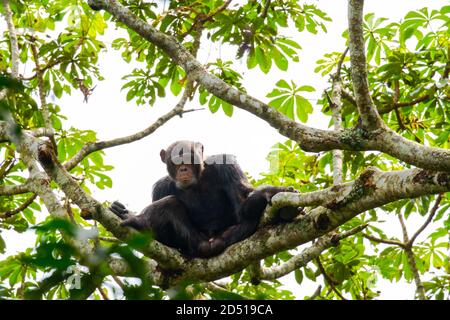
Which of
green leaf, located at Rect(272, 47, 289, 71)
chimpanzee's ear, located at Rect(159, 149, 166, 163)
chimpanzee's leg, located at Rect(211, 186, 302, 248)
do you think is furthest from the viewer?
chimpanzee's ear, located at Rect(159, 149, 166, 163)

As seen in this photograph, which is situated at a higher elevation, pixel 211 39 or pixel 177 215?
pixel 211 39

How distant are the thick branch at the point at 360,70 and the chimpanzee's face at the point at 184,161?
3.63m

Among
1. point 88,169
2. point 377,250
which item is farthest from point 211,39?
point 377,250

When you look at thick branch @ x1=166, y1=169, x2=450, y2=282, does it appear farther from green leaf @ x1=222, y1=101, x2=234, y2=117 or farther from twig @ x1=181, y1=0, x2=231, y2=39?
green leaf @ x1=222, y1=101, x2=234, y2=117

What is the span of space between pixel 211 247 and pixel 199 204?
137 centimetres

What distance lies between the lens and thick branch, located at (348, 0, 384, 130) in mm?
5156

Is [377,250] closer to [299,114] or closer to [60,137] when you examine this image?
[299,114]

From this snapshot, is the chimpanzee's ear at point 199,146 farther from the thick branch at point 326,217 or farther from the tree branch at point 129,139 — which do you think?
the thick branch at point 326,217

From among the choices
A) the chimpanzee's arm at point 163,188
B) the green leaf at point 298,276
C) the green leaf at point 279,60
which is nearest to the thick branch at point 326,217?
the green leaf at point 298,276

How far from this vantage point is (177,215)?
784cm

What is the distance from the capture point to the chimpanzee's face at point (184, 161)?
8.41 m

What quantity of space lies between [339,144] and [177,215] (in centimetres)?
319

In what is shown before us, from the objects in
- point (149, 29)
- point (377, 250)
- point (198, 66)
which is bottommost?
point (377, 250)

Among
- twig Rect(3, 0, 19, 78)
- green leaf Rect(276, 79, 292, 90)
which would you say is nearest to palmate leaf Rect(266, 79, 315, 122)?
green leaf Rect(276, 79, 292, 90)
